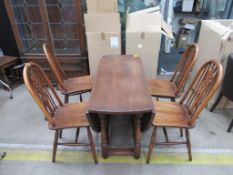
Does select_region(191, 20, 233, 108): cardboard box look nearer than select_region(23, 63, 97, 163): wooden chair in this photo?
No

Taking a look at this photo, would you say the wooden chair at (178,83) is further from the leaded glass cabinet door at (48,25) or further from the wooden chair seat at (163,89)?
the leaded glass cabinet door at (48,25)

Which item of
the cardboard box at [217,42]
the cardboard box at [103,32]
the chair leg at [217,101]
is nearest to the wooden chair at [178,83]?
the cardboard box at [217,42]

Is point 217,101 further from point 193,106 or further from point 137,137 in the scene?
point 137,137

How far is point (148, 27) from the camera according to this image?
2.31 m

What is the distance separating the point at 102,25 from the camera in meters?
2.30

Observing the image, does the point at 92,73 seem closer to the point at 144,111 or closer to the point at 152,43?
the point at 152,43

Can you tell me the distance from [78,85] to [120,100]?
830mm

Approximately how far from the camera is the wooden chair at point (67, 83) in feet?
6.24

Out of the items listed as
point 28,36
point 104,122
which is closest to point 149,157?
point 104,122

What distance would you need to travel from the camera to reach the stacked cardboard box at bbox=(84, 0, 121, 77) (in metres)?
2.27

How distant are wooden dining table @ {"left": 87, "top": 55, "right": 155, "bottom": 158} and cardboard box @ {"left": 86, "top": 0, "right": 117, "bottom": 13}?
0.77 meters

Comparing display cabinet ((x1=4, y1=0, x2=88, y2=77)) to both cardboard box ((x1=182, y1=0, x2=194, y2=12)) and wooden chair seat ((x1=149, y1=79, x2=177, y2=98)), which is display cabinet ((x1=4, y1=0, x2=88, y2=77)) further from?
cardboard box ((x1=182, y1=0, x2=194, y2=12))

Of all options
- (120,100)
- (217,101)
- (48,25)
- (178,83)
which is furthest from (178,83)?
(48,25)

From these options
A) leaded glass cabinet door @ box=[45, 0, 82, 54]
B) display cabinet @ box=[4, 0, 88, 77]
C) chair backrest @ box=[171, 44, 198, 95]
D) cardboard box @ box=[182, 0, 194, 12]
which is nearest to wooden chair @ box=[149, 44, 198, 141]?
chair backrest @ box=[171, 44, 198, 95]
